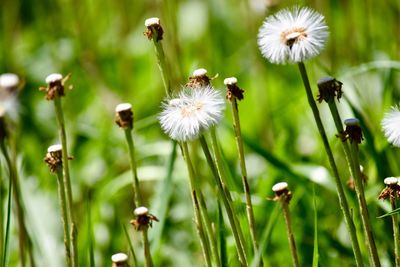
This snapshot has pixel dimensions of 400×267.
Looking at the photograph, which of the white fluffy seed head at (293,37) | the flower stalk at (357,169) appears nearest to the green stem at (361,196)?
the flower stalk at (357,169)

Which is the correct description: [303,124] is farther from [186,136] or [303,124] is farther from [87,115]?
[186,136]

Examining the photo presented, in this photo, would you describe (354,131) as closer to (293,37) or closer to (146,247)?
(293,37)

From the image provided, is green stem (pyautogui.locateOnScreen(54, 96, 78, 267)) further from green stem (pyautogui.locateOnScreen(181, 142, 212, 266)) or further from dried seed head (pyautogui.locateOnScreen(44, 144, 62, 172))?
green stem (pyautogui.locateOnScreen(181, 142, 212, 266))

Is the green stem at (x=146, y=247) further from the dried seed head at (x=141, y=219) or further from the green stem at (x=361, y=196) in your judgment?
the green stem at (x=361, y=196)

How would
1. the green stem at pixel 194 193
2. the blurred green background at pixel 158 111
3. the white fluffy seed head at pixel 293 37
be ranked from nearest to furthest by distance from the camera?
the white fluffy seed head at pixel 293 37 → the green stem at pixel 194 193 → the blurred green background at pixel 158 111

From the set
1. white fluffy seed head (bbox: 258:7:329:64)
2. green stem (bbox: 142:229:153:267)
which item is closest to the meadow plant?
white fluffy seed head (bbox: 258:7:329:64)

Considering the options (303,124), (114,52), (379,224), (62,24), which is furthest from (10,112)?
(62,24)
